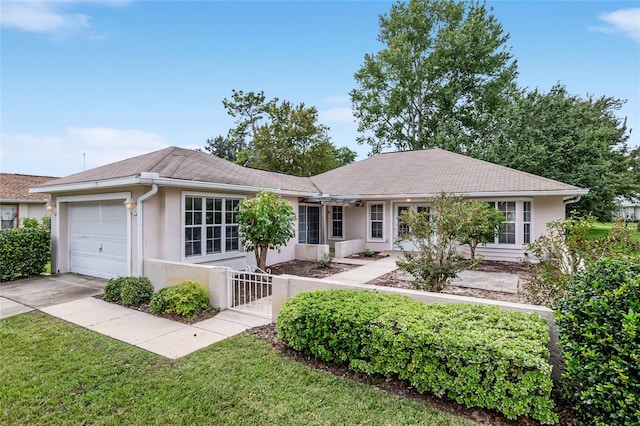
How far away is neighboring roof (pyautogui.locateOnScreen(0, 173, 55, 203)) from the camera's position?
1852cm

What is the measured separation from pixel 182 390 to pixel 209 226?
19.9ft

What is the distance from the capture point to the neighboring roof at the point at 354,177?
890cm

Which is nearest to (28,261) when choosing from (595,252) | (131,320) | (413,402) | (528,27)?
(131,320)

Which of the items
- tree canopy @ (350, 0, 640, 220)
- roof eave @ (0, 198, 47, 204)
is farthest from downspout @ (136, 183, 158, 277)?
tree canopy @ (350, 0, 640, 220)

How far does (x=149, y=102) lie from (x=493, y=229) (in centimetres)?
1653

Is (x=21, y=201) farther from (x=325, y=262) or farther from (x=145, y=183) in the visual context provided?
(x=325, y=262)

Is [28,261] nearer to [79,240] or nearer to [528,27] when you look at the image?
[79,240]

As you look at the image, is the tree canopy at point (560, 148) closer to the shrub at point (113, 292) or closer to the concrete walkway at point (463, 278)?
the concrete walkway at point (463, 278)

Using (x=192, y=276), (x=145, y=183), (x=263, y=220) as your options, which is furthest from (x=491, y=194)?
(x=145, y=183)

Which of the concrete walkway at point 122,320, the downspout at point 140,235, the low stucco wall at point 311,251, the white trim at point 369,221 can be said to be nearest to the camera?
the concrete walkway at point 122,320

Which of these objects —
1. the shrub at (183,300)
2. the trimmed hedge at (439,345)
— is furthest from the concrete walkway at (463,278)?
the trimmed hedge at (439,345)

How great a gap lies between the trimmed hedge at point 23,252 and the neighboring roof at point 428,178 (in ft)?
37.2

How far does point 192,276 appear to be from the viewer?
7293 millimetres

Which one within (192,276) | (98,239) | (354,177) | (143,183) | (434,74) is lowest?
(192,276)
